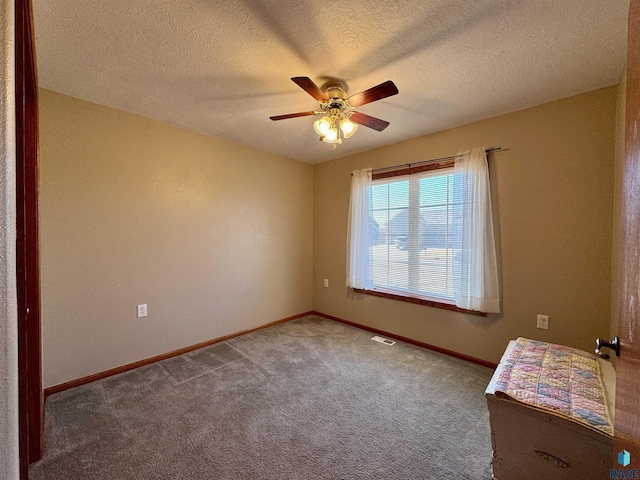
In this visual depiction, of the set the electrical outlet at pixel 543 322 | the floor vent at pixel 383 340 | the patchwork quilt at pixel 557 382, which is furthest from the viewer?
the floor vent at pixel 383 340

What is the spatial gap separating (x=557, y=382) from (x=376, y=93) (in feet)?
6.40

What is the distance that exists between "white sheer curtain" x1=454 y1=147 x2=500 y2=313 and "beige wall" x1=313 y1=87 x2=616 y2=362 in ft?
0.32

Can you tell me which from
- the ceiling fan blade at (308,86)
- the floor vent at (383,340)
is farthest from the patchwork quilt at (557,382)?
the ceiling fan blade at (308,86)

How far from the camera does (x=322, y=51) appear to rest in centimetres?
164

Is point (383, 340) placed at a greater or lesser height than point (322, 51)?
lesser

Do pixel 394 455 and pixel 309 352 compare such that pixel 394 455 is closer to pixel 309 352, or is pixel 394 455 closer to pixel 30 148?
pixel 309 352

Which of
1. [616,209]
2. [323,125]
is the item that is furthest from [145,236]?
[616,209]

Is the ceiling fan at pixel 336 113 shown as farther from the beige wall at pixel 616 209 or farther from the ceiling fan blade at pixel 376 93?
the beige wall at pixel 616 209

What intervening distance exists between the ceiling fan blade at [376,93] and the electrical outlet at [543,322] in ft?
7.37

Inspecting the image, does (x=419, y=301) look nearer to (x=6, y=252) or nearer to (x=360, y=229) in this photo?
(x=360, y=229)

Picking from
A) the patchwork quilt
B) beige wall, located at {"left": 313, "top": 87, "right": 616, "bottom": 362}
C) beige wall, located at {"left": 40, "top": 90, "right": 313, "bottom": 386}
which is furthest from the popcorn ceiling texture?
beige wall, located at {"left": 313, "top": 87, "right": 616, "bottom": 362}

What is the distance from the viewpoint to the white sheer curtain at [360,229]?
3.46 meters

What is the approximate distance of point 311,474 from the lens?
4.66 feet

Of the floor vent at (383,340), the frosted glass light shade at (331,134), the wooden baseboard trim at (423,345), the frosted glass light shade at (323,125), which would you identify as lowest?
the floor vent at (383,340)
